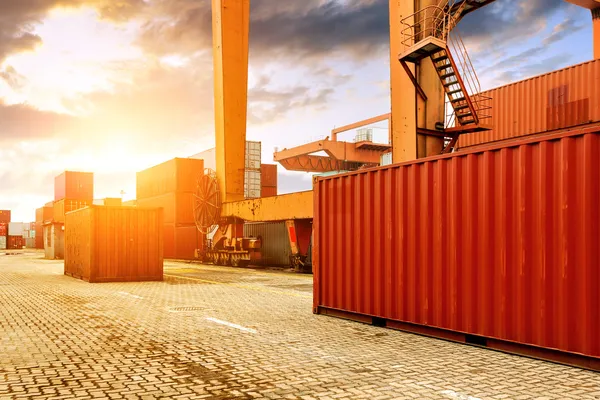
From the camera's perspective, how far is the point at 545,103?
1958 cm

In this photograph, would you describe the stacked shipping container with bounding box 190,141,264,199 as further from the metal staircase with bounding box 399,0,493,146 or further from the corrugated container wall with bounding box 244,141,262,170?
the metal staircase with bounding box 399,0,493,146

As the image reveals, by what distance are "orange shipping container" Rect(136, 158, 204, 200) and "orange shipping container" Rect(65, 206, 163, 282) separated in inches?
753

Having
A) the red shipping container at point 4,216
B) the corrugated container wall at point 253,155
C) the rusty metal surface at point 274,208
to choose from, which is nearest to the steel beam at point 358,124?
the corrugated container wall at point 253,155

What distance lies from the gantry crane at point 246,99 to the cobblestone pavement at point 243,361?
7006 millimetres

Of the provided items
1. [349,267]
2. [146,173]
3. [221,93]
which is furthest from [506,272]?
[146,173]

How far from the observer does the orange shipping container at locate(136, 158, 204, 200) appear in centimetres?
3850

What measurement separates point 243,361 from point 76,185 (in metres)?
62.2

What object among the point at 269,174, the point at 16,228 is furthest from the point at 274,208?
the point at 16,228

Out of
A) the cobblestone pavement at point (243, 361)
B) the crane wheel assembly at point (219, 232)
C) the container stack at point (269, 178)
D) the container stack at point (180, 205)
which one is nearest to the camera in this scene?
the cobblestone pavement at point (243, 361)

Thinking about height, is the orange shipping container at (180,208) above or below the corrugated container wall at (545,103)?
below

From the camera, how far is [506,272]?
6.88m

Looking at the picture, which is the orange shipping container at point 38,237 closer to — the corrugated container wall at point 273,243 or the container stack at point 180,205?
the container stack at point 180,205

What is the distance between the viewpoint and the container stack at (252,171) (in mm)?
36156

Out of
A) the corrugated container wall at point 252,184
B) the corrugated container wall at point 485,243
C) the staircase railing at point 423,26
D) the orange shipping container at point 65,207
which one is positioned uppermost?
the staircase railing at point 423,26
